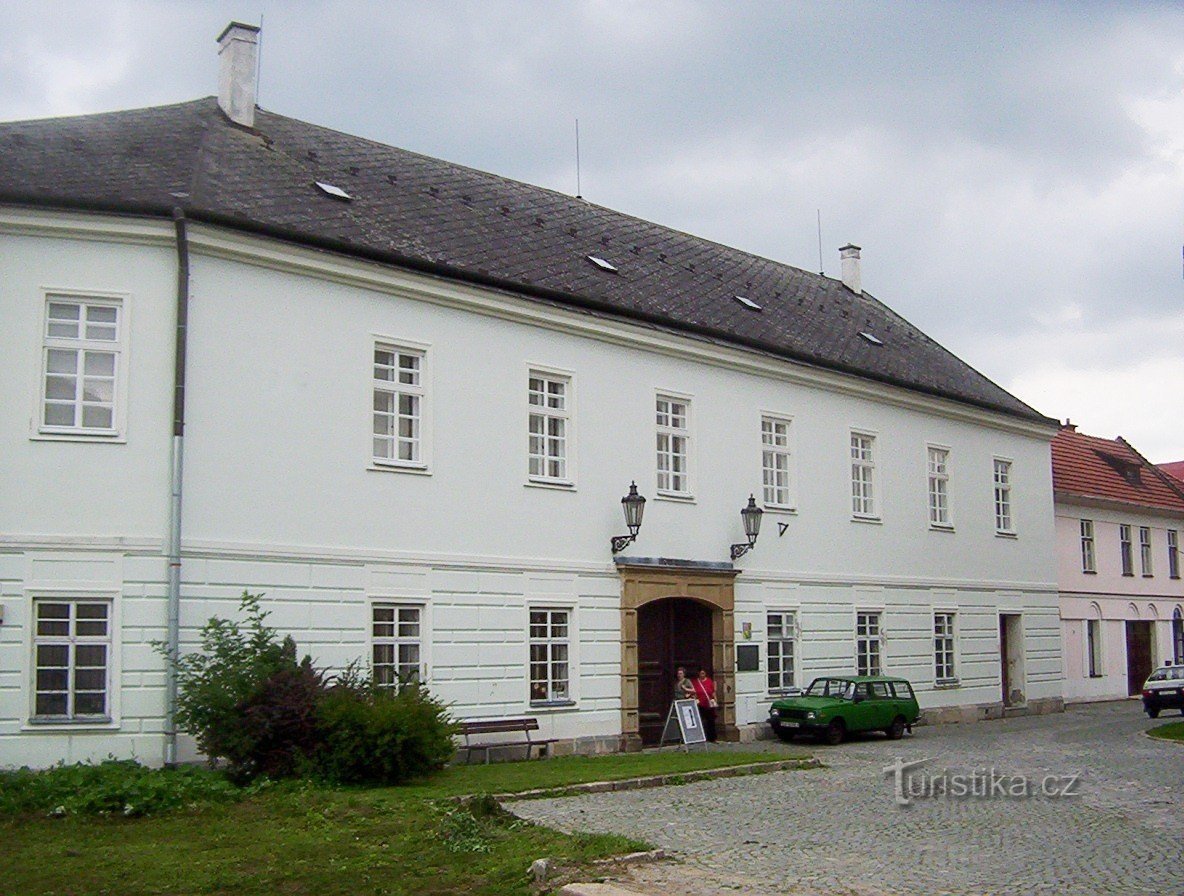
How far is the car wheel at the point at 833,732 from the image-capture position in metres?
24.6

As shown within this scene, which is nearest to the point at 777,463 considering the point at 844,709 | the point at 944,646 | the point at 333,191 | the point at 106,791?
the point at 844,709

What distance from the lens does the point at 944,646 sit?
102 ft

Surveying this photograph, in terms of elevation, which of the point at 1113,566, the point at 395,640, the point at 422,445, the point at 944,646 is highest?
the point at 422,445

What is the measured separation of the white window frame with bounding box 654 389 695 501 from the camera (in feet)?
79.6

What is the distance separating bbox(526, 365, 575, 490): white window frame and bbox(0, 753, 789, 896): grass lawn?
7212 mm

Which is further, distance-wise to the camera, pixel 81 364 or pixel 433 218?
pixel 433 218

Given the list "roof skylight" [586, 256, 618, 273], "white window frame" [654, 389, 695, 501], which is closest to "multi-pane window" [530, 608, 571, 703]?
"white window frame" [654, 389, 695, 501]

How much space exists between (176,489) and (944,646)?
63.7ft

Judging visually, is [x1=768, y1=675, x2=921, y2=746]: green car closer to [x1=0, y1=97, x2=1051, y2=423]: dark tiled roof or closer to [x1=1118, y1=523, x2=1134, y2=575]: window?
[x1=0, y1=97, x2=1051, y2=423]: dark tiled roof

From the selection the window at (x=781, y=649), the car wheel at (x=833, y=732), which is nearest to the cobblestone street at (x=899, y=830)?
the car wheel at (x=833, y=732)

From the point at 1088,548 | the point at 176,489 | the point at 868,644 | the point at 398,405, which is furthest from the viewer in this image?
the point at 1088,548

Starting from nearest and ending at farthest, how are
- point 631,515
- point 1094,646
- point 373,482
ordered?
point 373,482 < point 631,515 < point 1094,646

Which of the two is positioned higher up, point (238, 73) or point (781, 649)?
point (238, 73)

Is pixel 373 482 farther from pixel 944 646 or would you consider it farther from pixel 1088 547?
pixel 1088 547
